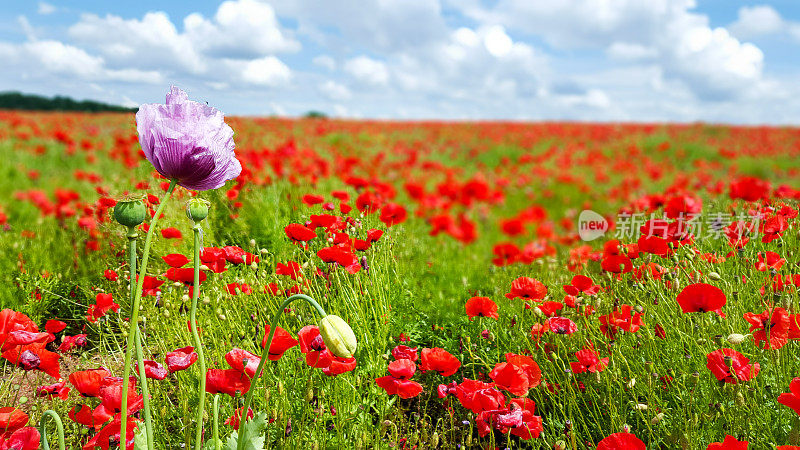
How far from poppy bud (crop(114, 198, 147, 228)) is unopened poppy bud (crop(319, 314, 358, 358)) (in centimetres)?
40

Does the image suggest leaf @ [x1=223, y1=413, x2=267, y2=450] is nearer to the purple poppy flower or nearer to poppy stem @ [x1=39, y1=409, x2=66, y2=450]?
poppy stem @ [x1=39, y1=409, x2=66, y2=450]

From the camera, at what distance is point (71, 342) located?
Answer: 169cm

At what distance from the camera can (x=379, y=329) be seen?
1.92 m

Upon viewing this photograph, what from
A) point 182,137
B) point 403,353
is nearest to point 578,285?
point 403,353

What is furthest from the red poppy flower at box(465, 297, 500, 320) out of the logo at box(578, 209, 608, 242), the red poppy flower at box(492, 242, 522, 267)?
the logo at box(578, 209, 608, 242)

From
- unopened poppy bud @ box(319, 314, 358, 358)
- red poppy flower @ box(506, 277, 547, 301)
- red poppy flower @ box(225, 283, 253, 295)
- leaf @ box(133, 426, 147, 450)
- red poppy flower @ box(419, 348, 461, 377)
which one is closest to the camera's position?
unopened poppy bud @ box(319, 314, 358, 358)

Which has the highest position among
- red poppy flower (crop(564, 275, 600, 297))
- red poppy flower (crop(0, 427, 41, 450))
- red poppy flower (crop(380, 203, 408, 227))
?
red poppy flower (crop(380, 203, 408, 227))

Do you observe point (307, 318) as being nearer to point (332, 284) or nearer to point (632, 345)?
point (332, 284)

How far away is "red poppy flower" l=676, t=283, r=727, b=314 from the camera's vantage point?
139 centimetres

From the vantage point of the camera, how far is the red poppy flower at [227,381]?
4.14 feet

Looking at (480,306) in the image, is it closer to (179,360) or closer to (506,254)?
(179,360)

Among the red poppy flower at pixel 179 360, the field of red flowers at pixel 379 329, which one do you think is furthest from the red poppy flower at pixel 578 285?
the red poppy flower at pixel 179 360

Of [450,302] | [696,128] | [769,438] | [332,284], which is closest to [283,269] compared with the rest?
[332,284]

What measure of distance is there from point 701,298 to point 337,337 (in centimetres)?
98
